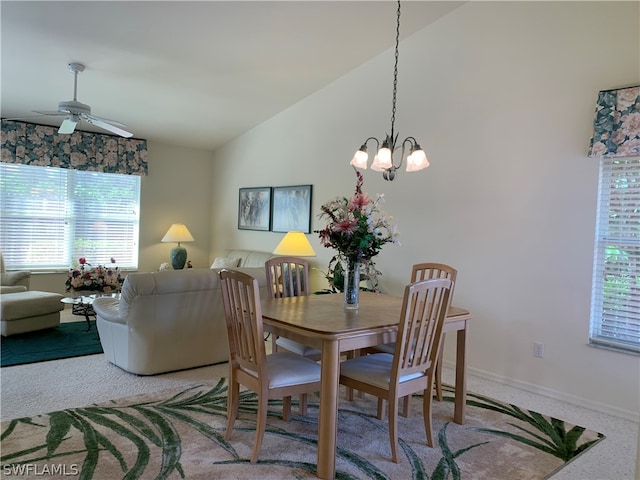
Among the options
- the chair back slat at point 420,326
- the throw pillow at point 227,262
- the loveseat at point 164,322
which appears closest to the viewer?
the chair back slat at point 420,326

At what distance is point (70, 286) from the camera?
16.3 feet

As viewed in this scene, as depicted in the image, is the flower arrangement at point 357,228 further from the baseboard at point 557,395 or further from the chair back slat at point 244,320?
the baseboard at point 557,395

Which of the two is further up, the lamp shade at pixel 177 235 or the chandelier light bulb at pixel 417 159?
the chandelier light bulb at pixel 417 159

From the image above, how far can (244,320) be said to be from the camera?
251 cm

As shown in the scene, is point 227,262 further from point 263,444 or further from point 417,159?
point 263,444

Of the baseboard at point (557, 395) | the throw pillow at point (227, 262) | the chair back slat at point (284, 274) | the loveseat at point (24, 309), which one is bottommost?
the baseboard at point (557, 395)

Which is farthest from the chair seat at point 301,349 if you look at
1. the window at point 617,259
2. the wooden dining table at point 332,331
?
the window at point 617,259

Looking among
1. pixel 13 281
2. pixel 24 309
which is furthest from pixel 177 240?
pixel 24 309

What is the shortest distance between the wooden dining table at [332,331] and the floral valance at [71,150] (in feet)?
15.6

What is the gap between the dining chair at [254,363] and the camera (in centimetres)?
242

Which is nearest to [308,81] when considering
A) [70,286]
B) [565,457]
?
[70,286]

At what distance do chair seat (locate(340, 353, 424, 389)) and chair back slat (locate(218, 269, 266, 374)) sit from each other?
1.89 feet

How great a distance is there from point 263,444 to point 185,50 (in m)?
3.60

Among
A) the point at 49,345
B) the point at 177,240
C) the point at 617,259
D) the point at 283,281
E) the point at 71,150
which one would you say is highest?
the point at 71,150
